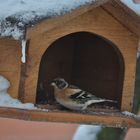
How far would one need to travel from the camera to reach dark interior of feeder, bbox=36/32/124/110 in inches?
120

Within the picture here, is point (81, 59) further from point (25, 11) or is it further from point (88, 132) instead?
→ point (25, 11)

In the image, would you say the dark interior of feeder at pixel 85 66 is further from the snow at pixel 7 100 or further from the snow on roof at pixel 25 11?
the snow on roof at pixel 25 11

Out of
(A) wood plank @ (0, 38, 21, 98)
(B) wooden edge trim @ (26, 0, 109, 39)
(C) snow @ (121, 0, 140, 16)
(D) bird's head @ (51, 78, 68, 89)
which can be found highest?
(C) snow @ (121, 0, 140, 16)

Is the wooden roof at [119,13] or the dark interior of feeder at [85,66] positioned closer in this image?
the wooden roof at [119,13]

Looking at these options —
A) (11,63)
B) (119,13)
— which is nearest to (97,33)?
(119,13)

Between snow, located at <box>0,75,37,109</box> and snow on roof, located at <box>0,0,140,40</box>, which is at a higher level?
snow on roof, located at <box>0,0,140,40</box>

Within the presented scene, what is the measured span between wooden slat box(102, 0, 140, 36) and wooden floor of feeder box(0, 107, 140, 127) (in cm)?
41

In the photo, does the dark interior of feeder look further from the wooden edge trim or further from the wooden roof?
the wooden edge trim

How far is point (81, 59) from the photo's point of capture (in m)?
3.25

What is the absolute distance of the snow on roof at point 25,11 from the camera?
2.37 metres

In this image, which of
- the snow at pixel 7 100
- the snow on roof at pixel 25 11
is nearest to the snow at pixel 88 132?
the snow at pixel 7 100

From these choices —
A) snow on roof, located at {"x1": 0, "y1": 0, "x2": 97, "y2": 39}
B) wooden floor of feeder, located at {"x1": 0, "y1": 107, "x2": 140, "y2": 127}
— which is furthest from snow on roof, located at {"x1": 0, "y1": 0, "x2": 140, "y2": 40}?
wooden floor of feeder, located at {"x1": 0, "y1": 107, "x2": 140, "y2": 127}

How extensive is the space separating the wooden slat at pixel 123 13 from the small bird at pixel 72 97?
1.19ft

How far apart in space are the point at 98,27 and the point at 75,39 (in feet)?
1.48
